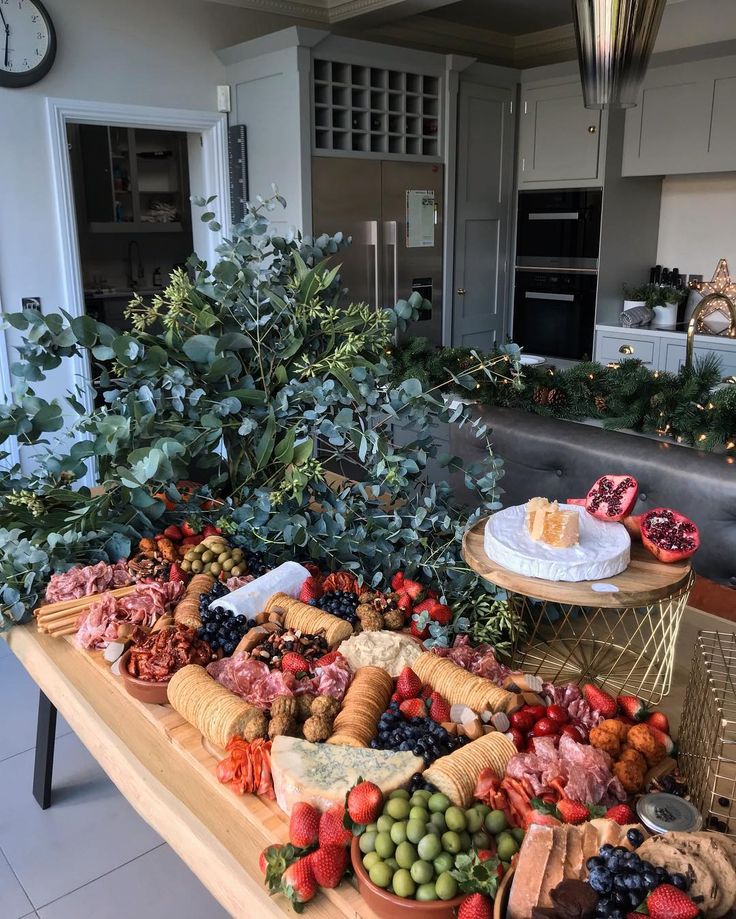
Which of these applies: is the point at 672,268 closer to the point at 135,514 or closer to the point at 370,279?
the point at 370,279

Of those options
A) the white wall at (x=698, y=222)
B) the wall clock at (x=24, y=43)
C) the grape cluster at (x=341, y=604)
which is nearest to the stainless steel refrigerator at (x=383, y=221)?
the wall clock at (x=24, y=43)

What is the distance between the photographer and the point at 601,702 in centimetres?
136

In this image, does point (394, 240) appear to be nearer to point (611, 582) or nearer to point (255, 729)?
point (611, 582)

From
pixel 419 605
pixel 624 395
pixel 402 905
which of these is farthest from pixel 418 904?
pixel 624 395

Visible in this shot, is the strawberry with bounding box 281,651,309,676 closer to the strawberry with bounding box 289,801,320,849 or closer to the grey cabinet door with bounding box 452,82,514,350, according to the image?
the strawberry with bounding box 289,801,320,849

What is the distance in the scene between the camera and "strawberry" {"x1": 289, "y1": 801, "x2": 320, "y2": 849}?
1.09 meters

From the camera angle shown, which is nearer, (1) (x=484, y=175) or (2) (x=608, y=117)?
(2) (x=608, y=117)

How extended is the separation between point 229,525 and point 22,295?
9.14 feet

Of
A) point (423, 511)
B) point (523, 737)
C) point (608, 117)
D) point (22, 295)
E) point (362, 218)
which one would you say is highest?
point (608, 117)

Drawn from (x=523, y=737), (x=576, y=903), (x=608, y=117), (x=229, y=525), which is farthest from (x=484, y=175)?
(x=576, y=903)

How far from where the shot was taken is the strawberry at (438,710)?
A: 4.36 ft

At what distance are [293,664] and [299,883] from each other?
0.45 m

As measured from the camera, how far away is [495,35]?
5750 millimetres

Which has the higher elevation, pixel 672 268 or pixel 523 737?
pixel 672 268
